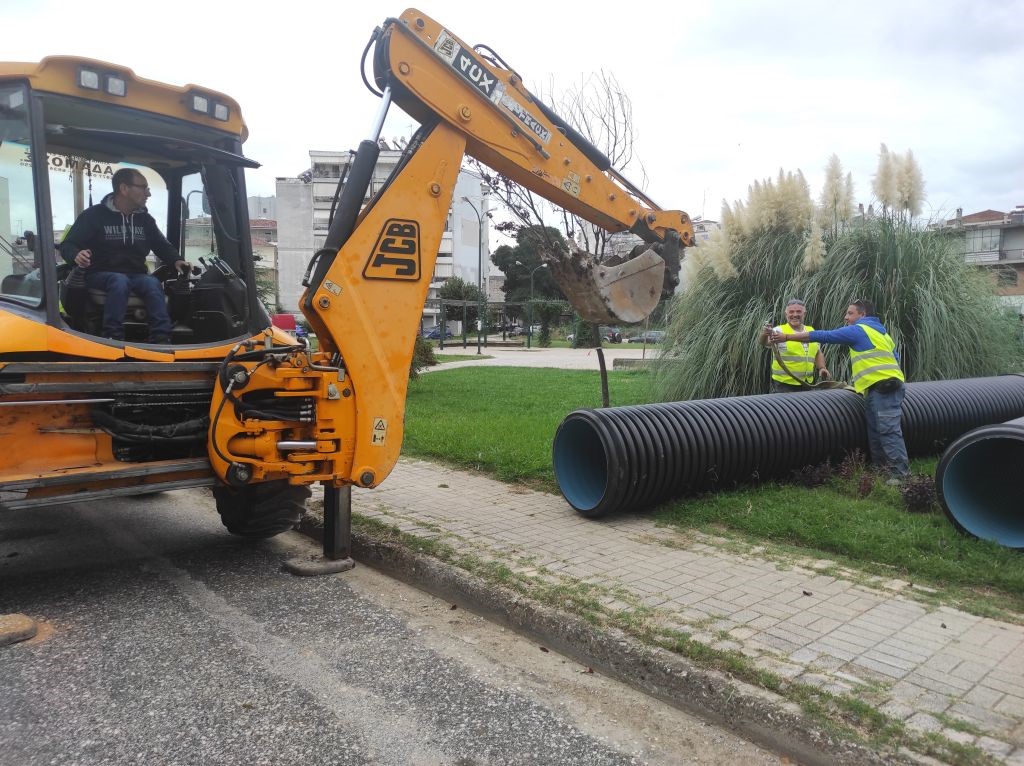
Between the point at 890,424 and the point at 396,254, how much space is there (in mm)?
4342

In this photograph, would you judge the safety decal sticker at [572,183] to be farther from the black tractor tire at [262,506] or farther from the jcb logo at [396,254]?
the black tractor tire at [262,506]

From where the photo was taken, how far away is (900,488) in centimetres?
596

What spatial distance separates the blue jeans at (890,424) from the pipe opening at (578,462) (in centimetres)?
237

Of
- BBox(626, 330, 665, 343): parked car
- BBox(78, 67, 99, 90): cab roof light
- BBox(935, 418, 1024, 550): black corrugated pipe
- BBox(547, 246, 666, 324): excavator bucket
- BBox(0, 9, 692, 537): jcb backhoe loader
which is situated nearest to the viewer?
BBox(0, 9, 692, 537): jcb backhoe loader

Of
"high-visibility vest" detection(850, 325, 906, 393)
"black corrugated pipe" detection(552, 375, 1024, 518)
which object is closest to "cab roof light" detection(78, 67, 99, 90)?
"black corrugated pipe" detection(552, 375, 1024, 518)

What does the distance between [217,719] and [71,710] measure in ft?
2.09

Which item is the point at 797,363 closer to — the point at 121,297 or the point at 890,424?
the point at 890,424

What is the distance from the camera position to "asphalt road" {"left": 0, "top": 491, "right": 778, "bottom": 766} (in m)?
3.08

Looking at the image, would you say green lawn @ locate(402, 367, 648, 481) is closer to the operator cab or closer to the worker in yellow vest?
the worker in yellow vest

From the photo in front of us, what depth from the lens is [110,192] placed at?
16.8ft

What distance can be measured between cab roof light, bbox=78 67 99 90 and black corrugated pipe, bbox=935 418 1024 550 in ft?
18.7

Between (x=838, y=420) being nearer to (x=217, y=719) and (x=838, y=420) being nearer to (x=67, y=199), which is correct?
(x=217, y=719)

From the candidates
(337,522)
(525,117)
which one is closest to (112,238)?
(337,522)

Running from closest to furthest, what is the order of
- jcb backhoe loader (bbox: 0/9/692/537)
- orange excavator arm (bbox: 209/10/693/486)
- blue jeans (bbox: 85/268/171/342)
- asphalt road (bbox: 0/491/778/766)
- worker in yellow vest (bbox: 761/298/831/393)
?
asphalt road (bbox: 0/491/778/766), jcb backhoe loader (bbox: 0/9/692/537), orange excavator arm (bbox: 209/10/693/486), blue jeans (bbox: 85/268/171/342), worker in yellow vest (bbox: 761/298/831/393)
